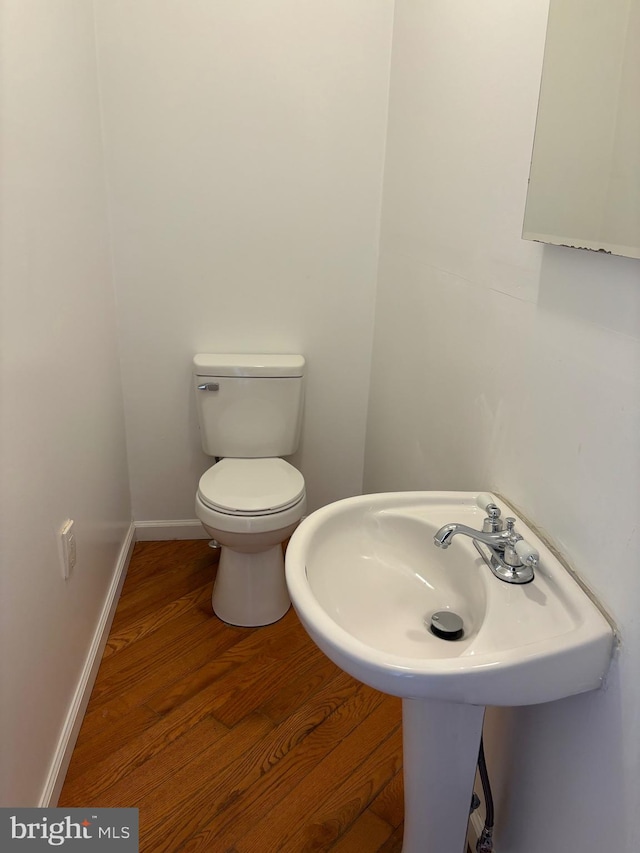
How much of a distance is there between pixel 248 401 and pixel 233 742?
1.08 meters

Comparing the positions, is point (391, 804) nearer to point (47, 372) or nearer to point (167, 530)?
point (47, 372)

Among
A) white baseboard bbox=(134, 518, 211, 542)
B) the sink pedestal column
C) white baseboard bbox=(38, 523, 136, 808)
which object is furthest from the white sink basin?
white baseboard bbox=(134, 518, 211, 542)

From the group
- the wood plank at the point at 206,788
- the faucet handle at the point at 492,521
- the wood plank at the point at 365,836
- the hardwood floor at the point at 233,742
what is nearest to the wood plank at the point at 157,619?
the hardwood floor at the point at 233,742

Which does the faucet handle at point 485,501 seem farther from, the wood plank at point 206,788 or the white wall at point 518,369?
the wood plank at point 206,788

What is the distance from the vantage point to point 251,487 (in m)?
2.04

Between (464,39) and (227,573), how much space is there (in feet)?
5.33

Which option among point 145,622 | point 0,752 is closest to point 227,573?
point 145,622

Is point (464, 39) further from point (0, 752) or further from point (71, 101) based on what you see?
point (0, 752)

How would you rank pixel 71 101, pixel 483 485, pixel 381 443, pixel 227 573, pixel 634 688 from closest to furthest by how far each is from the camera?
→ 1. pixel 634 688
2. pixel 483 485
3. pixel 71 101
4. pixel 227 573
5. pixel 381 443

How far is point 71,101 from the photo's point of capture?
5.62 ft

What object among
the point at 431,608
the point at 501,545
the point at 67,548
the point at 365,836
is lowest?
the point at 365,836

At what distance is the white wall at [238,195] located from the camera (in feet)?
6.61

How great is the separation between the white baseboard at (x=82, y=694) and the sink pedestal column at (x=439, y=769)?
79cm

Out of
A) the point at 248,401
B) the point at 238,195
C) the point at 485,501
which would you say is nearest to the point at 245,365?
the point at 248,401
